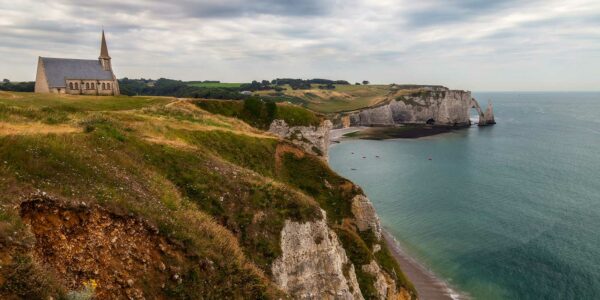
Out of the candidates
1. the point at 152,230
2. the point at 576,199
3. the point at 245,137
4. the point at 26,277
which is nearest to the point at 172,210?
the point at 152,230

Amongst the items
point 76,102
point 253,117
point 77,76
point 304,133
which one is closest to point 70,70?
point 77,76

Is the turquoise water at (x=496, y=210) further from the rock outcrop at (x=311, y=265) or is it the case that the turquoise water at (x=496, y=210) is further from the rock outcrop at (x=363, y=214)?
the rock outcrop at (x=311, y=265)

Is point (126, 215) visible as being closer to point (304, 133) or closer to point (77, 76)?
point (304, 133)

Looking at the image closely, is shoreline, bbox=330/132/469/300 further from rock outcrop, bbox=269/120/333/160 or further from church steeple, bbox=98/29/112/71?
church steeple, bbox=98/29/112/71

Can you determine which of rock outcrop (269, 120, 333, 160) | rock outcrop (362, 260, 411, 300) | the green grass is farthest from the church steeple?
rock outcrop (362, 260, 411, 300)

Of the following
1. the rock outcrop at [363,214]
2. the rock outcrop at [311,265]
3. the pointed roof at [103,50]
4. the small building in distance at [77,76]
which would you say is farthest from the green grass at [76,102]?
the rock outcrop at [311,265]
